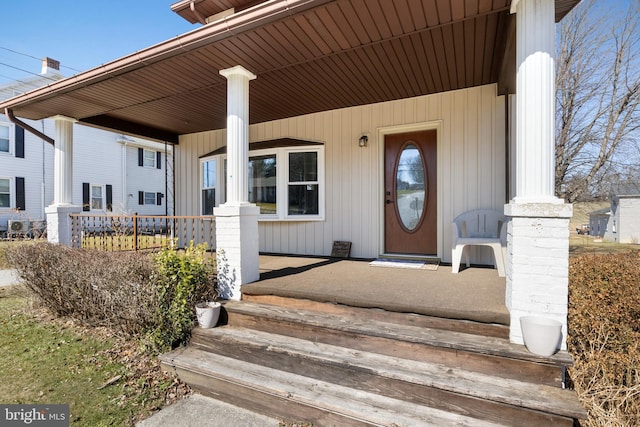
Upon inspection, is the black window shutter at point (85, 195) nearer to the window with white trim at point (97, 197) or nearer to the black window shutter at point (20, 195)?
the window with white trim at point (97, 197)

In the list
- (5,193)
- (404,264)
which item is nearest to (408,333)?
(404,264)

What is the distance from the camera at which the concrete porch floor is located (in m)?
2.50

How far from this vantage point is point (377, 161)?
16.4 ft

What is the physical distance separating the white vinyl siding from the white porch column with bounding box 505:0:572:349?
6.98 ft

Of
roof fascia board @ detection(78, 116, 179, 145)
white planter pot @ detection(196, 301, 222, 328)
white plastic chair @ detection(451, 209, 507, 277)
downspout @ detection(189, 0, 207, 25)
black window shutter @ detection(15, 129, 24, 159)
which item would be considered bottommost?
white planter pot @ detection(196, 301, 222, 328)

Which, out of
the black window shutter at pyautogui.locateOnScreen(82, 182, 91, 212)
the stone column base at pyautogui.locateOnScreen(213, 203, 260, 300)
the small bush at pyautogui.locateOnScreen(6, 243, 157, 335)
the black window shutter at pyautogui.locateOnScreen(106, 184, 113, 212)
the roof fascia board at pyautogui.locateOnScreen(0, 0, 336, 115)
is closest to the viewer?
the roof fascia board at pyautogui.locateOnScreen(0, 0, 336, 115)

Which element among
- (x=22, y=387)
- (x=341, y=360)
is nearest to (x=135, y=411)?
(x=22, y=387)

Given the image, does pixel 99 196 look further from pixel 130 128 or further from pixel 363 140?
pixel 363 140

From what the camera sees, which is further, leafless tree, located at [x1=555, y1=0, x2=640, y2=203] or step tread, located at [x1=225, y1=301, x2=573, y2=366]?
leafless tree, located at [x1=555, y1=0, x2=640, y2=203]

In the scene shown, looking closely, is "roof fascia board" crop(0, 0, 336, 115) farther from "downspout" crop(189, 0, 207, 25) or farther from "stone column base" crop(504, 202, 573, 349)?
"stone column base" crop(504, 202, 573, 349)

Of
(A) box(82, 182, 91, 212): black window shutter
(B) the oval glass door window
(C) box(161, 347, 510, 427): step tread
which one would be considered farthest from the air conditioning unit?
(B) the oval glass door window

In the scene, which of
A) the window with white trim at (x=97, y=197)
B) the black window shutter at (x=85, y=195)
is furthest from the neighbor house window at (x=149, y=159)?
the black window shutter at (x=85, y=195)

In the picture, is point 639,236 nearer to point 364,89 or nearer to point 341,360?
point 364,89

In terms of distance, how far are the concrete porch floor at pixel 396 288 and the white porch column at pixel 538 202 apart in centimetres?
25
